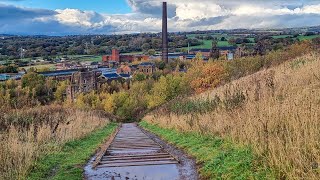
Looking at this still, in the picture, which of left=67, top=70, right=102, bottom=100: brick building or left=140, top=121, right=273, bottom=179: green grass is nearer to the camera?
left=140, top=121, right=273, bottom=179: green grass

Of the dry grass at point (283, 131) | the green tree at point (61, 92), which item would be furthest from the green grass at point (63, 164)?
the green tree at point (61, 92)

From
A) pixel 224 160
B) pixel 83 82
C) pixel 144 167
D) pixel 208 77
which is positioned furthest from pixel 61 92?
pixel 224 160

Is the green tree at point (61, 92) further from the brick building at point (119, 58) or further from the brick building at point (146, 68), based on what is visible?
the brick building at point (119, 58)

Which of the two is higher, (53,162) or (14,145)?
(14,145)

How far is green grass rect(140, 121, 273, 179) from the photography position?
22.7 ft

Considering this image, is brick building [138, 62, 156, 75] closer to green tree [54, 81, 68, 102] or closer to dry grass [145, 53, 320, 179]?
green tree [54, 81, 68, 102]

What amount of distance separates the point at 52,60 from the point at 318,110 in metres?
186

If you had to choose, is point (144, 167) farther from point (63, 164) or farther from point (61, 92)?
point (61, 92)

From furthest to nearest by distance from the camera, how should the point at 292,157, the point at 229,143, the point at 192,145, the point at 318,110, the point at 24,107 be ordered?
the point at 24,107 → the point at 192,145 → the point at 229,143 → the point at 318,110 → the point at 292,157

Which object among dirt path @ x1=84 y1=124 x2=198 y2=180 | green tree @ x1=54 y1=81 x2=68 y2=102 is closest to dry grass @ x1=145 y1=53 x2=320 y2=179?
dirt path @ x1=84 y1=124 x2=198 y2=180

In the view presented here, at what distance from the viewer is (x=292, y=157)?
6098mm

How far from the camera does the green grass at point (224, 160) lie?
6918 mm

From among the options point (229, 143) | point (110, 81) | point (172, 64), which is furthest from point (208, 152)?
point (172, 64)

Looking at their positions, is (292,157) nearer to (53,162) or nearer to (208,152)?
(208,152)
